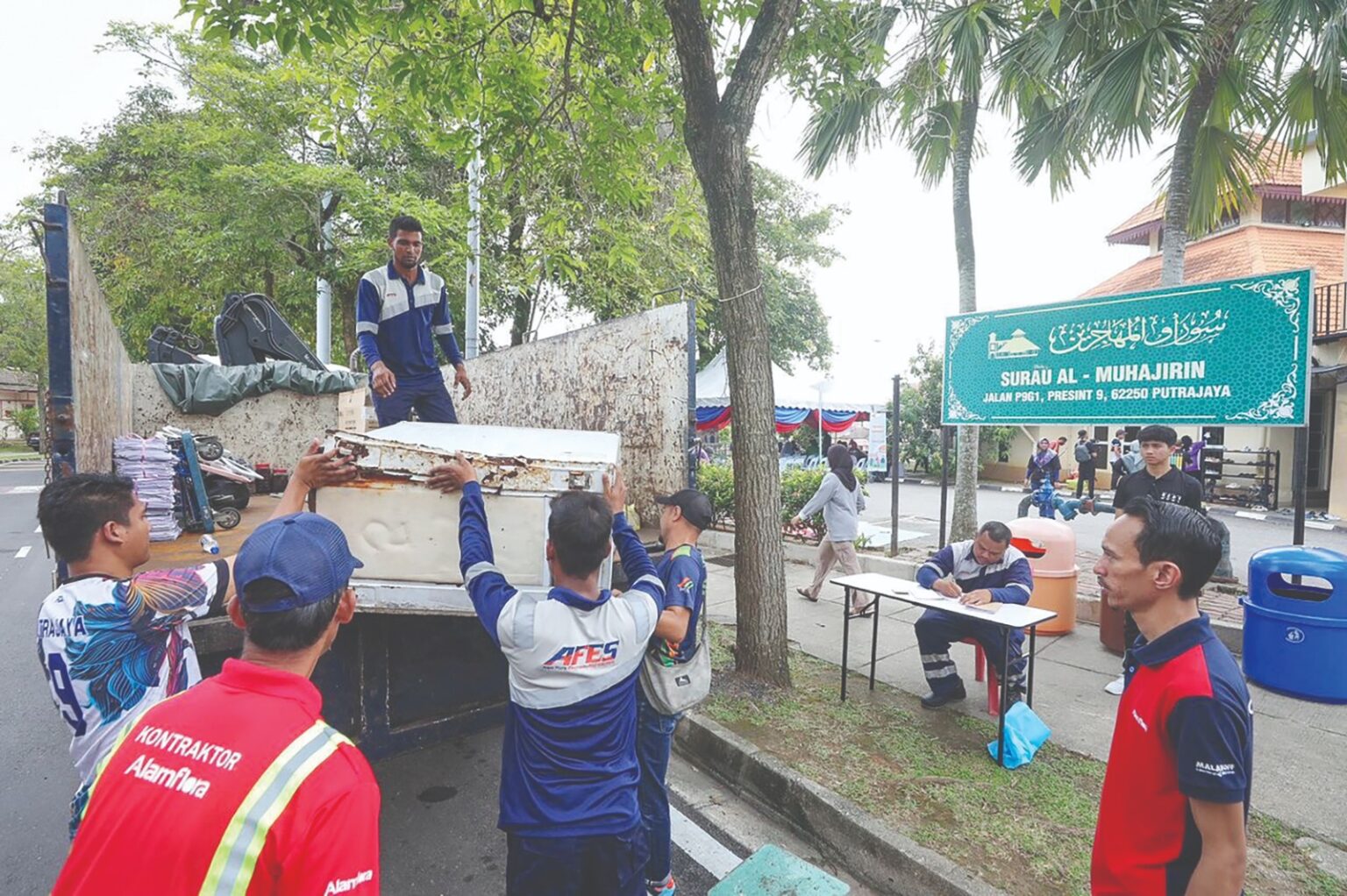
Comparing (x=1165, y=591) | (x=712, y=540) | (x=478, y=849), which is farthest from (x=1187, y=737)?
(x=712, y=540)

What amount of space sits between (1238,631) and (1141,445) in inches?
75.7

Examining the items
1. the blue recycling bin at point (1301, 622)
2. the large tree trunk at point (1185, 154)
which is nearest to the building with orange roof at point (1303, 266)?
the large tree trunk at point (1185, 154)

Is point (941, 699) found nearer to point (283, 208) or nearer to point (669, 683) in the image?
point (669, 683)

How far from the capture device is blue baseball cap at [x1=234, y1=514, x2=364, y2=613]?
120 cm

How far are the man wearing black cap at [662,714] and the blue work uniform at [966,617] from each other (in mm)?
2419

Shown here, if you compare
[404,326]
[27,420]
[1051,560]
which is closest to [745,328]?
[404,326]

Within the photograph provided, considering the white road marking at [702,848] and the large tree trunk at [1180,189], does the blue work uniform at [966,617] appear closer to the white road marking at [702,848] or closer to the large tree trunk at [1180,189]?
the white road marking at [702,848]

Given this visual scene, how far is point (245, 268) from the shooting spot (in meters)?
12.1

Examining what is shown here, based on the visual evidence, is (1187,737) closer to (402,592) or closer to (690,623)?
(690,623)

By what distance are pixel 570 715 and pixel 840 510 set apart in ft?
16.8

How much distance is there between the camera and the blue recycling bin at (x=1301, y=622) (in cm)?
432

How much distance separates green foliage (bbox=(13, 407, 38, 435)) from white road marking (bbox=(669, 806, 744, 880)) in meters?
39.9

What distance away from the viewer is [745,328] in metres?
4.38

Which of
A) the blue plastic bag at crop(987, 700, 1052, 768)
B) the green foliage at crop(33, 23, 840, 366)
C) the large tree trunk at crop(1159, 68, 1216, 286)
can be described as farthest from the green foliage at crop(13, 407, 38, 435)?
the large tree trunk at crop(1159, 68, 1216, 286)
